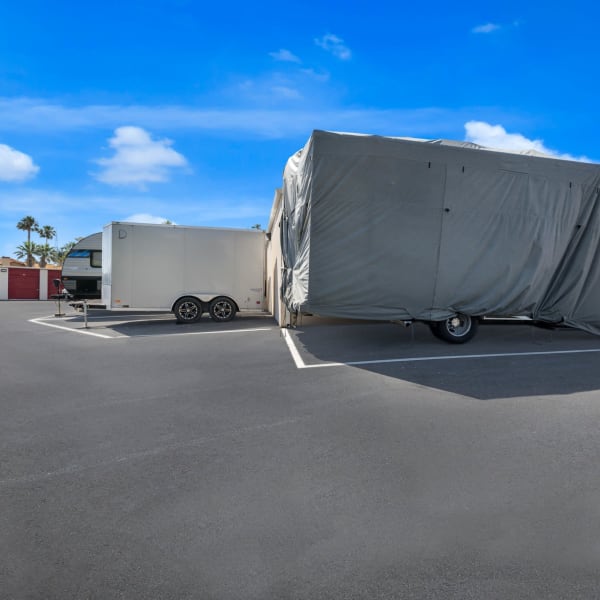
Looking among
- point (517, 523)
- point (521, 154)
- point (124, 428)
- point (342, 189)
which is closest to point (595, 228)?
point (521, 154)

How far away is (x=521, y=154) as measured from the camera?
865 cm

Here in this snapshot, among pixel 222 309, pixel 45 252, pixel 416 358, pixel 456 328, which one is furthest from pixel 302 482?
pixel 45 252

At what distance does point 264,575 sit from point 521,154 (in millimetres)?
8705

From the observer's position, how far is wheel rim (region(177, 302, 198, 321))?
540 inches

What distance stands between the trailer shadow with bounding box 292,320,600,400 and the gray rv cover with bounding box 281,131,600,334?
2.37ft

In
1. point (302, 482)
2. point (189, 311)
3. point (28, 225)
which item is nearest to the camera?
point (302, 482)

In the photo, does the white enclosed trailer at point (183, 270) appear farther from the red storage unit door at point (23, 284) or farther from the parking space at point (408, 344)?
the red storage unit door at point (23, 284)

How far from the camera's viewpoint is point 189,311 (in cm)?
1377

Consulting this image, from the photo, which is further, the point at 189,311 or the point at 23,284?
the point at 23,284

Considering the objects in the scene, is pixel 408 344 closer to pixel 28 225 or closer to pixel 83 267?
pixel 83 267

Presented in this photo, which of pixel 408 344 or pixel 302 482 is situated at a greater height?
pixel 408 344

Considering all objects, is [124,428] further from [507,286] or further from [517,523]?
[507,286]

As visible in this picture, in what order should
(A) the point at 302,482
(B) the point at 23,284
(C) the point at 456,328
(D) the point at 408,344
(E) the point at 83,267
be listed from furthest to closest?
1. (B) the point at 23,284
2. (E) the point at 83,267
3. (D) the point at 408,344
4. (C) the point at 456,328
5. (A) the point at 302,482

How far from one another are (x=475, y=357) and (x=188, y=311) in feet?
28.6
